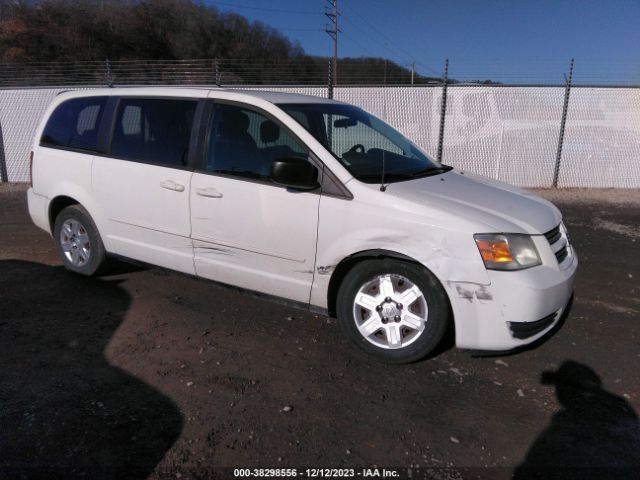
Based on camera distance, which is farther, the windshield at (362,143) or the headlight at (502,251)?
the windshield at (362,143)

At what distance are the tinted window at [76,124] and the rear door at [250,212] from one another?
140 centimetres

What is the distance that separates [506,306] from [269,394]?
1.52 metres

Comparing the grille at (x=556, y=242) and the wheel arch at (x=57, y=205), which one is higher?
the grille at (x=556, y=242)

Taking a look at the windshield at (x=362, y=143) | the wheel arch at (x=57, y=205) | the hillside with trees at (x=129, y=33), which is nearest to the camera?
the windshield at (x=362, y=143)

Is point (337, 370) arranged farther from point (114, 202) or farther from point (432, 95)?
point (432, 95)

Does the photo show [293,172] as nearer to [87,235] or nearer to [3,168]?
[87,235]

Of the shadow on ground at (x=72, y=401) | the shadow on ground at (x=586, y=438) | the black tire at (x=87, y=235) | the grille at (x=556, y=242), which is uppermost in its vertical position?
the grille at (x=556, y=242)

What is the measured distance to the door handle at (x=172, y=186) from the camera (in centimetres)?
393

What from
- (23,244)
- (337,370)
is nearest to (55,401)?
(337,370)

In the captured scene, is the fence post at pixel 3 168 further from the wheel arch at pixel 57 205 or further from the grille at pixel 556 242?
the grille at pixel 556 242

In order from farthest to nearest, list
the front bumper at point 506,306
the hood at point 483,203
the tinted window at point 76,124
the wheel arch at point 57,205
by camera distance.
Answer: the wheel arch at point 57,205 < the tinted window at point 76,124 < the hood at point 483,203 < the front bumper at point 506,306

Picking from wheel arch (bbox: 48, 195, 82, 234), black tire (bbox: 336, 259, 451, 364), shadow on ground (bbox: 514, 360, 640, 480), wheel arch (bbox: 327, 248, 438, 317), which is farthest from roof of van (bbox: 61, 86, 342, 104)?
shadow on ground (bbox: 514, 360, 640, 480)

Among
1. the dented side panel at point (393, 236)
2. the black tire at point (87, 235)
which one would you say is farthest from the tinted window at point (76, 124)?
the dented side panel at point (393, 236)

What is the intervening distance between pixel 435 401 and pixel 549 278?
1039 millimetres
